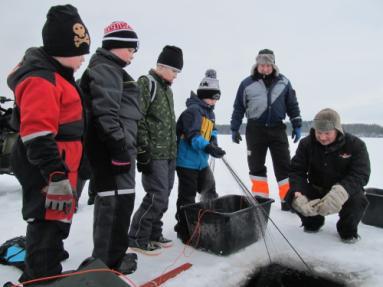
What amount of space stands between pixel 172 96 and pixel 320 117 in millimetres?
1334

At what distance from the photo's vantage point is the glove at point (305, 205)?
3119mm

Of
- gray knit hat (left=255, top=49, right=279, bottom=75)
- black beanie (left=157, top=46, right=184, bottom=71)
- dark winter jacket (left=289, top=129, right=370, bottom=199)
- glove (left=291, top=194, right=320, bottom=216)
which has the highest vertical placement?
gray knit hat (left=255, top=49, right=279, bottom=75)

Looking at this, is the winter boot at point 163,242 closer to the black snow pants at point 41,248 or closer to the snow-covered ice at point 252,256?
the snow-covered ice at point 252,256

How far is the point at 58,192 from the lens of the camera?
179 cm

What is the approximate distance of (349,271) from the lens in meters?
2.60

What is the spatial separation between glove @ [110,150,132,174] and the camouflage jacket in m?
0.55

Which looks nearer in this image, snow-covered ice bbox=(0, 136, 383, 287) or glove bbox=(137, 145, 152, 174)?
snow-covered ice bbox=(0, 136, 383, 287)

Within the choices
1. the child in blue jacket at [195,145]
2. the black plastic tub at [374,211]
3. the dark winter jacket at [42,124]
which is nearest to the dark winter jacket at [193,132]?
the child in blue jacket at [195,145]

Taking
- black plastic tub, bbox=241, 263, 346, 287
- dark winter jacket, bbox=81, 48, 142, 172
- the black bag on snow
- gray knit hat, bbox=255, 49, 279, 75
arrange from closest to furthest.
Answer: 1. dark winter jacket, bbox=81, 48, 142, 172
2. black plastic tub, bbox=241, 263, 346, 287
3. the black bag on snow
4. gray knit hat, bbox=255, 49, 279, 75

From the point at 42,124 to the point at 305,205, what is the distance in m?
2.33

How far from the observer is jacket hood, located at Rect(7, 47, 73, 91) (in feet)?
6.02

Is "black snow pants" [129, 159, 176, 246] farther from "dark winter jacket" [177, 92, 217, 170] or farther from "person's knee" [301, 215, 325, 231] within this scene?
"person's knee" [301, 215, 325, 231]

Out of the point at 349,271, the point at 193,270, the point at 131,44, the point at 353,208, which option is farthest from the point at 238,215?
the point at 131,44

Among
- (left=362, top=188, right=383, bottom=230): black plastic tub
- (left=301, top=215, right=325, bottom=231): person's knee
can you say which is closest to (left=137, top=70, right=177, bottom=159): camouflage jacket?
(left=301, top=215, right=325, bottom=231): person's knee
